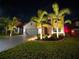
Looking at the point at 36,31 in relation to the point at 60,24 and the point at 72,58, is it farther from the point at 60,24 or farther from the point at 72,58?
the point at 72,58

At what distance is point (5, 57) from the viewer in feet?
48.2

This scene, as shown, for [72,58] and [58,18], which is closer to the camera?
[72,58]

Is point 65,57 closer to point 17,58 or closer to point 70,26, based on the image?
point 17,58

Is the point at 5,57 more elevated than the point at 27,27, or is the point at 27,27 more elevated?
the point at 27,27

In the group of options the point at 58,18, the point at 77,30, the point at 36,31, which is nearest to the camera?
the point at 58,18

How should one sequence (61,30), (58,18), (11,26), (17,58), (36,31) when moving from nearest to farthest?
(17,58) → (58,18) → (61,30) → (11,26) → (36,31)

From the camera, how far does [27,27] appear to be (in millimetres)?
60188

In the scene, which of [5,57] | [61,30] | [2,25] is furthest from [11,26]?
[5,57]

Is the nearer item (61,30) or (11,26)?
(61,30)

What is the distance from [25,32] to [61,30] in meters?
17.9

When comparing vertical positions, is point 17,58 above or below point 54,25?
below

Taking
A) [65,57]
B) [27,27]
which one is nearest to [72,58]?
[65,57]

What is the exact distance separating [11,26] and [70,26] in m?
16.9

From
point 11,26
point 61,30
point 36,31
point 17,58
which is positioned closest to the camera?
point 17,58
